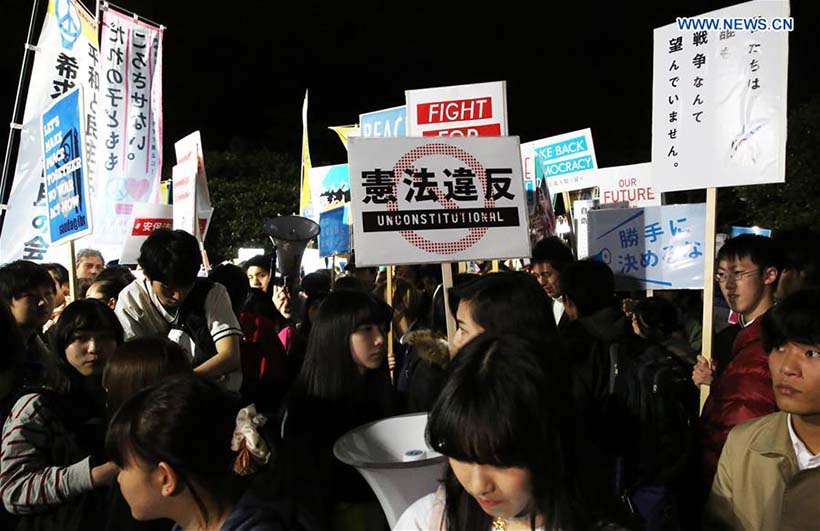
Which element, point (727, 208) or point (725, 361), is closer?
point (725, 361)

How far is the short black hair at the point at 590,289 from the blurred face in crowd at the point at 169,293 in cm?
199

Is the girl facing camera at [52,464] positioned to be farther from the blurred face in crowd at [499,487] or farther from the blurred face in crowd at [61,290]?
the blurred face in crowd at [61,290]

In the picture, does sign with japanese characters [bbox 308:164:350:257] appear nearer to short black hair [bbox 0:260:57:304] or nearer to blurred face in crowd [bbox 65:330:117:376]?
short black hair [bbox 0:260:57:304]

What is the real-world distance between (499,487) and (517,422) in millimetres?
136

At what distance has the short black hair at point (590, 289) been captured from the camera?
339cm

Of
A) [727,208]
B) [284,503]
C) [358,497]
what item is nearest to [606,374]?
[358,497]

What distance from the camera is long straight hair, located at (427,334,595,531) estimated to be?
1361 mm

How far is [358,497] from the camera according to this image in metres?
2.60

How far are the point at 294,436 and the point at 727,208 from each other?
103 feet

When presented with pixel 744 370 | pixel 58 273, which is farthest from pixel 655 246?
pixel 58 273

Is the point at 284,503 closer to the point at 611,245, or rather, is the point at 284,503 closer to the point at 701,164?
the point at 701,164

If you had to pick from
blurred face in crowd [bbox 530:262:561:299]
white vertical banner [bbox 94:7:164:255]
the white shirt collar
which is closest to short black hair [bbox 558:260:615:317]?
the white shirt collar

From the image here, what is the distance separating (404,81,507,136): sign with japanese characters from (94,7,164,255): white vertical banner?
4641 mm

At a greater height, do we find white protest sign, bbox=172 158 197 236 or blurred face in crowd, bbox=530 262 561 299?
white protest sign, bbox=172 158 197 236
